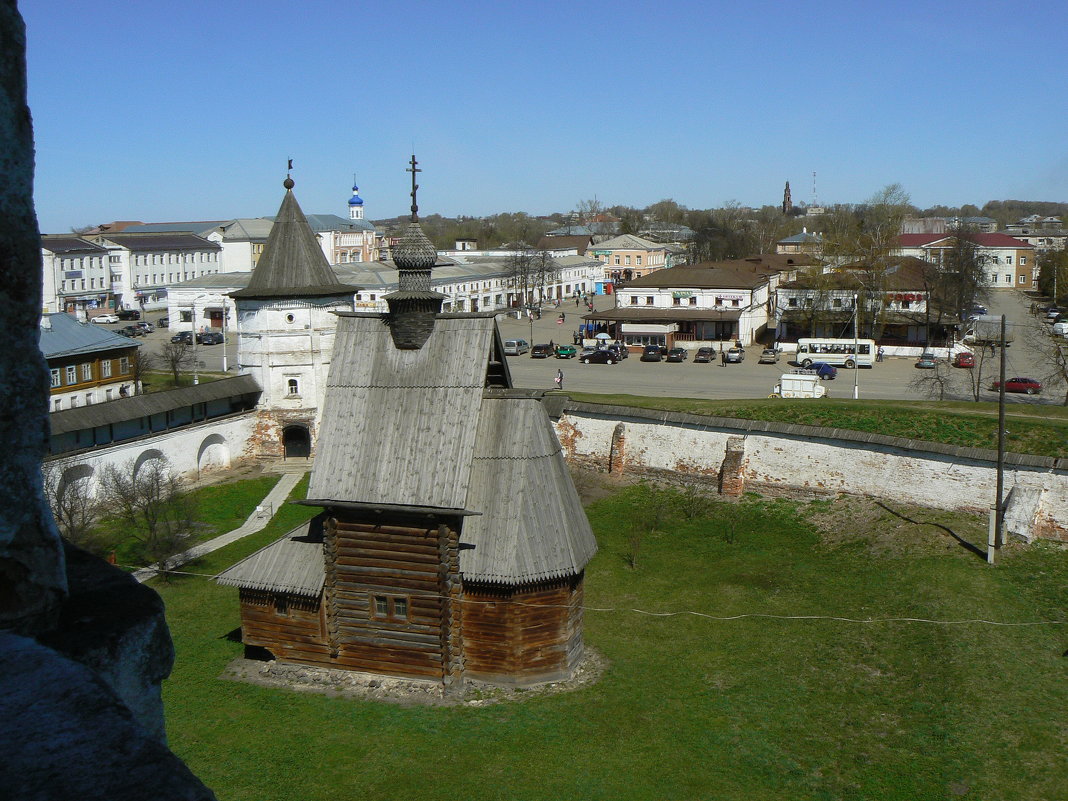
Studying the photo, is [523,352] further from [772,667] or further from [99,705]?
[99,705]

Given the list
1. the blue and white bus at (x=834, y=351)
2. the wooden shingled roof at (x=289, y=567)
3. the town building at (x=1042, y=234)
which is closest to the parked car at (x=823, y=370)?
the blue and white bus at (x=834, y=351)

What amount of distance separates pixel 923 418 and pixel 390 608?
16324 millimetres

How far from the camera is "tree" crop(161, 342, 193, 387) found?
43.2 meters

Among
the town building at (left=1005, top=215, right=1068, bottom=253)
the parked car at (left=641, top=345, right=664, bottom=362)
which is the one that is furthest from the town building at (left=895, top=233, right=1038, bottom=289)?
the parked car at (left=641, top=345, right=664, bottom=362)

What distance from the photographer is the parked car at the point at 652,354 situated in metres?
48.9

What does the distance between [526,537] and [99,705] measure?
13955mm

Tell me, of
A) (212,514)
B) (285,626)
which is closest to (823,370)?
(212,514)

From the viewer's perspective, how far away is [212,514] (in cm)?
2683

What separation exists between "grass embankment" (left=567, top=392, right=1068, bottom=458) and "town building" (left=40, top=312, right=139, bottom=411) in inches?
777

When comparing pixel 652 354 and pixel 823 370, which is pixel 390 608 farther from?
pixel 652 354

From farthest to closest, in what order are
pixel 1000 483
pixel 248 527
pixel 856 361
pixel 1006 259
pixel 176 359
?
pixel 1006 259 < pixel 176 359 < pixel 856 361 < pixel 248 527 < pixel 1000 483

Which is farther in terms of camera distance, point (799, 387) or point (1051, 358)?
point (1051, 358)

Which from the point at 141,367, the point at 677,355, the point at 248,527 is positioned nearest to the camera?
the point at 248,527

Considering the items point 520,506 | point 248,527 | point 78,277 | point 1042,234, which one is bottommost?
point 248,527
